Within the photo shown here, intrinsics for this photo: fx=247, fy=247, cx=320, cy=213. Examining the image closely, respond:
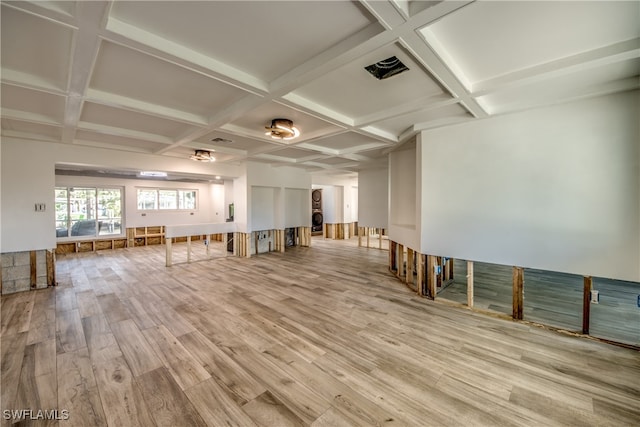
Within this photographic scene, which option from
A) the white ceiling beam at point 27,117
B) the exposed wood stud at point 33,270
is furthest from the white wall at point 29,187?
the white ceiling beam at point 27,117

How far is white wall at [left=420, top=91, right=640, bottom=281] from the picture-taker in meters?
2.61

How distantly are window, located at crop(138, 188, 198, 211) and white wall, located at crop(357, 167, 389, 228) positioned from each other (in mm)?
7640

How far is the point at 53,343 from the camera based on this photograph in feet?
8.71

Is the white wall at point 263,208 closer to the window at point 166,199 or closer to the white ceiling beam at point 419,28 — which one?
the window at point 166,199

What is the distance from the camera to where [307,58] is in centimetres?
222

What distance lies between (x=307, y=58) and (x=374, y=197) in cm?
537

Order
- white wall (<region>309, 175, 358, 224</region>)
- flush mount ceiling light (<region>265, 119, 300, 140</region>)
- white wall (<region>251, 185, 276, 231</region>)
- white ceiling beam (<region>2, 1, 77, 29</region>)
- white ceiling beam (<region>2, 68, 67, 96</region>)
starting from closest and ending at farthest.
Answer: white ceiling beam (<region>2, 1, 77, 29</region>) → white ceiling beam (<region>2, 68, 67, 96</region>) → flush mount ceiling light (<region>265, 119, 300, 140</region>) → white wall (<region>251, 185, 276, 231</region>) → white wall (<region>309, 175, 358, 224</region>)

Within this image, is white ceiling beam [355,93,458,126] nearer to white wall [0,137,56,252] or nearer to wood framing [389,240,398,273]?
wood framing [389,240,398,273]

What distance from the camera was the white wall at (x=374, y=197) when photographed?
23.1 ft

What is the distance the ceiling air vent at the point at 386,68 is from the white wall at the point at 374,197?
471 cm

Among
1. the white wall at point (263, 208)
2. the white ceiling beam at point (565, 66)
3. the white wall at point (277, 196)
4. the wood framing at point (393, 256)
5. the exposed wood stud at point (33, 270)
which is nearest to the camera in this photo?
the white ceiling beam at point (565, 66)

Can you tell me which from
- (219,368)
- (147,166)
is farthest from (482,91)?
(147,166)

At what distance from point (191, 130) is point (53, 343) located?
3.20 meters

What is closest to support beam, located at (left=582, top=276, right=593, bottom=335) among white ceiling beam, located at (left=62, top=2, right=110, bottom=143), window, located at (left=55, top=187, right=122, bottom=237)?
white ceiling beam, located at (left=62, top=2, right=110, bottom=143)
